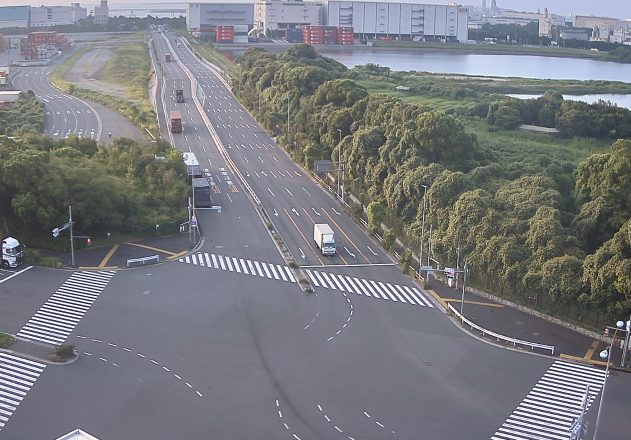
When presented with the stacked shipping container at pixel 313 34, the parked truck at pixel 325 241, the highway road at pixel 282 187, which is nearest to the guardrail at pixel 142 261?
the highway road at pixel 282 187

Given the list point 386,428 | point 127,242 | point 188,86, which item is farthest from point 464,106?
point 386,428

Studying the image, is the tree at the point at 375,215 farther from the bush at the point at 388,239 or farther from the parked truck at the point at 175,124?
the parked truck at the point at 175,124

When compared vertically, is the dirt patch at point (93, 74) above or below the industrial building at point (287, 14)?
below

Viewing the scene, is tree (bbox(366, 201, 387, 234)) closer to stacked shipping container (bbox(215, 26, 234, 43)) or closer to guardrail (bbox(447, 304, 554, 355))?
guardrail (bbox(447, 304, 554, 355))

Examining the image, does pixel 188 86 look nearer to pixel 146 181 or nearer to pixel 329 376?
pixel 146 181

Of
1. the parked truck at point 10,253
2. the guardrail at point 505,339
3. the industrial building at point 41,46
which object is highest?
the industrial building at point 41,46

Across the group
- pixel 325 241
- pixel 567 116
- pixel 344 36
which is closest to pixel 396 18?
pixel 344 36

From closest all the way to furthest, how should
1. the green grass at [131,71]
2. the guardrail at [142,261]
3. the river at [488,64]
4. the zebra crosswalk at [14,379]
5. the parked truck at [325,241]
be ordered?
the zebra crosswalk at [14,379] → the guardrail at [142,261] → the parked truck at [325,241] → the green grass at [131,71] → the river at [488,64]
